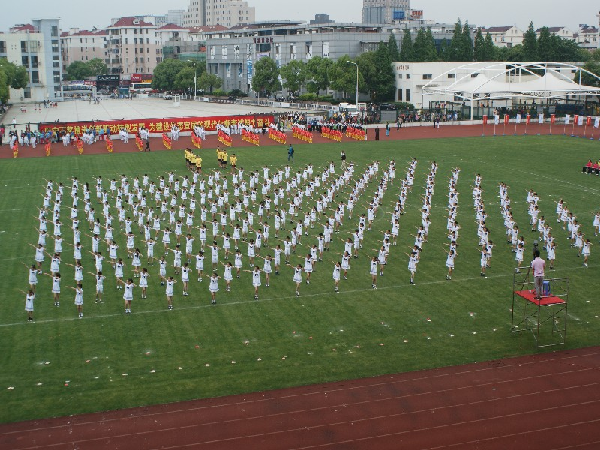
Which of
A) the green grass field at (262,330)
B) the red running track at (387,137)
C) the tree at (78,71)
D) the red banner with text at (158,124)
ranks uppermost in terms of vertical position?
the tree at (78,71)

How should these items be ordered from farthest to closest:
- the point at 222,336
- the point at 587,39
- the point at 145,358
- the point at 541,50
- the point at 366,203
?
1. the point at 587,39
2. the point at 541,50
3. the point at 366,203
4. the point at 222,336
5. the point at 145,358

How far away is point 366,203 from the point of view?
35.2 meters

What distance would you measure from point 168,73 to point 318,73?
50.8 meters

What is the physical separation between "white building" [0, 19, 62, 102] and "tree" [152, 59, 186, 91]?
1811cm

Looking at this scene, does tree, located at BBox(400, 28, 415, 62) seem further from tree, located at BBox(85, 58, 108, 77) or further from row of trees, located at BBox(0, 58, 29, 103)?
tree, located at BBox(85, 58, 108, 77)

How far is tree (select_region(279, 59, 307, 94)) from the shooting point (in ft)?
317

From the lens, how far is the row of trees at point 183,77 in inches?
4877

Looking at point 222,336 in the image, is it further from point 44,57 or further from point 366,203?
point 44,57

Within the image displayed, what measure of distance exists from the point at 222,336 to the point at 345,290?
16.5ft

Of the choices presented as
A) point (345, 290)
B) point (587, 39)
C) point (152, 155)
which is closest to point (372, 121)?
point (152, 155)

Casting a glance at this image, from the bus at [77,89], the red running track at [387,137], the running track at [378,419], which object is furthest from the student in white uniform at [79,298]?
the bus at [77,89]

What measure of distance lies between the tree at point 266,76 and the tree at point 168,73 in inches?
1359

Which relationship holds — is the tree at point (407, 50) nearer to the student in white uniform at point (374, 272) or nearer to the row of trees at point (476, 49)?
the row of trees at point (476, 49)

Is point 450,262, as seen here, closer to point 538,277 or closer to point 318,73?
point 538,277
